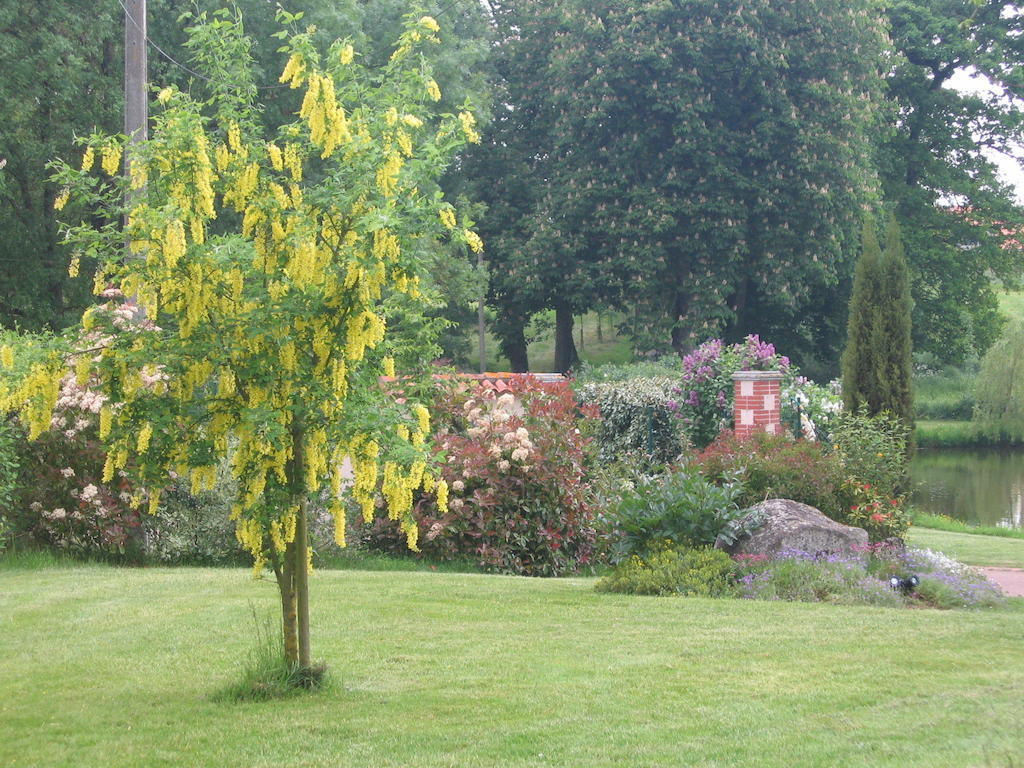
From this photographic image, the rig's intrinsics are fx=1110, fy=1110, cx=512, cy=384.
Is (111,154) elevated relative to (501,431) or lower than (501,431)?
elevated

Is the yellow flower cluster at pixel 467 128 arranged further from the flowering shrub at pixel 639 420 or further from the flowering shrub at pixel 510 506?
the flowering shrub at pixel 639 420

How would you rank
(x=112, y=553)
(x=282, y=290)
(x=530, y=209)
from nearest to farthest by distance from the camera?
(x=282, y=290) → (x=112, y=553) → (x=530, y=209)

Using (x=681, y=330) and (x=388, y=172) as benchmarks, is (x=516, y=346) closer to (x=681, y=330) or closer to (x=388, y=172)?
(x=681, y=330)

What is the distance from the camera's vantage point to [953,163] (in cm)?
3638

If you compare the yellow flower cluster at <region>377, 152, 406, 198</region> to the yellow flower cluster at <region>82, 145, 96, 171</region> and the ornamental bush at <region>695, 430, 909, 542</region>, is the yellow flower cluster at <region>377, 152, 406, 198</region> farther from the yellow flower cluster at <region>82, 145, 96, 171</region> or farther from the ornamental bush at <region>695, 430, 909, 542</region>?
the ornamental bush at <region>695, 430, 909, 542</region>

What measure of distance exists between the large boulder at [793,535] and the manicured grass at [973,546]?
8.63 feet

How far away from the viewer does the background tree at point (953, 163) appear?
113 ft

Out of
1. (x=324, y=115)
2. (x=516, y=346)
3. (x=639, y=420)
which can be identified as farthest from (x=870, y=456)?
(x=516, y=346)

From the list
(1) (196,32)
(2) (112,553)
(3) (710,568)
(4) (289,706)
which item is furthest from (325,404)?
(2) (112,553)

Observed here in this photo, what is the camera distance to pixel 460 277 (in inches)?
1168

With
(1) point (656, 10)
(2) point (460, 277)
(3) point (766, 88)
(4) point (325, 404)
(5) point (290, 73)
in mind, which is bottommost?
(4) point (325, 404)

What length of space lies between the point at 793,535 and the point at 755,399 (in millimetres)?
5018

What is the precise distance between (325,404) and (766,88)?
25371mm

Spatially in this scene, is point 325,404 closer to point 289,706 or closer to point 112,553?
point 289,706
